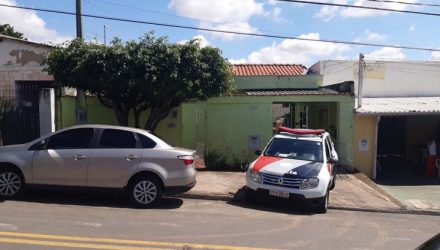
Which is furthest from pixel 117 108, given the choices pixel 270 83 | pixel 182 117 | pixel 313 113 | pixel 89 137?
pixel 313 113

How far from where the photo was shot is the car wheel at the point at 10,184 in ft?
32.4

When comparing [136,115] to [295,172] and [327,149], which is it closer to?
[327,149]

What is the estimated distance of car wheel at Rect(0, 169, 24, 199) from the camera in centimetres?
988

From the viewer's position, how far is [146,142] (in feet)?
33.1

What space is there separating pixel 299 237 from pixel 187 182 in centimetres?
287

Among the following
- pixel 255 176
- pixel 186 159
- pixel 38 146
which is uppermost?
pixel 38 146

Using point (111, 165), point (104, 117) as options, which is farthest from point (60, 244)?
point (104, 117)

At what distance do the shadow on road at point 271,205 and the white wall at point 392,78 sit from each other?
14221mm

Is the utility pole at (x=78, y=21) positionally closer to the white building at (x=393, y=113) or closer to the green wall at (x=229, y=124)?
the green wall at (x=229, y=124)

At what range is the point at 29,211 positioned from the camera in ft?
29.1

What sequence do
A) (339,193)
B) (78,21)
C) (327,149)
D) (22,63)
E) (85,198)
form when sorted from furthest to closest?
(22,63) < (78,21) < (339,193) < (327,149) < (85,198)

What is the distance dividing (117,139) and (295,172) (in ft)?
12.8

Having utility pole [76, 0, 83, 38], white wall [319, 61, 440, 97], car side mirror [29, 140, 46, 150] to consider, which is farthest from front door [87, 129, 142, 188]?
white wall [319, 61, 440, 97]

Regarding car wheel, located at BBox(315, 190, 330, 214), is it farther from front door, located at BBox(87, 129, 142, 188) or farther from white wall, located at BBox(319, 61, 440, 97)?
white wall, located at BBox(319, 61, 440, 97)
